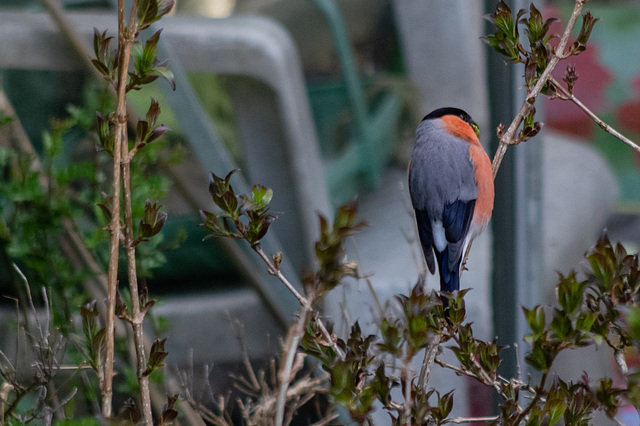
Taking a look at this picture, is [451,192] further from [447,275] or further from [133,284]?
[133,284]

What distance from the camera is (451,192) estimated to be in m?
0.51

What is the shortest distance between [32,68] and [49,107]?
0.46ft

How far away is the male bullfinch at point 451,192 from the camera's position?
506 millimetres

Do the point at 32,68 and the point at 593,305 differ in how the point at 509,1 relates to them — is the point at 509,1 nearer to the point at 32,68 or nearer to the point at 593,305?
the point at 593,305

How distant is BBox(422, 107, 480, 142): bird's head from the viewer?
51 centimetres

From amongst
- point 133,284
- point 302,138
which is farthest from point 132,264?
point 302,138

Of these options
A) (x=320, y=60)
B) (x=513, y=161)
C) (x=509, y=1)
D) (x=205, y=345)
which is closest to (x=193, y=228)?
(x=205, y=345)

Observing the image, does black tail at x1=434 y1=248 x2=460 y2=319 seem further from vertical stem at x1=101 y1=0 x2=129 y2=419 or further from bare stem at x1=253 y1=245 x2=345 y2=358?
vertical stem at x1=101 y1=0 x2=129 y2=419

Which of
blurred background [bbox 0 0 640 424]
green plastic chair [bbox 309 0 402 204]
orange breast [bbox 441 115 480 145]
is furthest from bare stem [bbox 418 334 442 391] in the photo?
green plastic chair [bbox 309 0 402 204]

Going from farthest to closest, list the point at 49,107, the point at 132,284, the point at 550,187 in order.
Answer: the point at 550,187, the point at 49,107, the point at 132,284

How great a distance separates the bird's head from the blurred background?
479mm

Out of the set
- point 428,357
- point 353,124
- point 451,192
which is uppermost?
point 451,192

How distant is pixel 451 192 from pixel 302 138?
956 millimetres

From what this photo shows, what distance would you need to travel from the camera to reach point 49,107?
1463 millimetres
